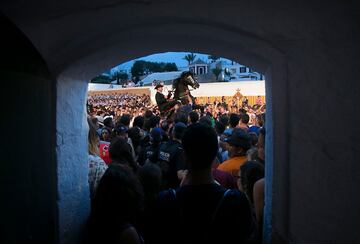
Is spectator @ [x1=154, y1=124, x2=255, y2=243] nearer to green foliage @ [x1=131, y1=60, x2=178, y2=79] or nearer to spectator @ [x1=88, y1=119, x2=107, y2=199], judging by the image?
spectator @ [x1=88, y1=119, x2=107, y2=199]

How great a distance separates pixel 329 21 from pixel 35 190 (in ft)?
7.07

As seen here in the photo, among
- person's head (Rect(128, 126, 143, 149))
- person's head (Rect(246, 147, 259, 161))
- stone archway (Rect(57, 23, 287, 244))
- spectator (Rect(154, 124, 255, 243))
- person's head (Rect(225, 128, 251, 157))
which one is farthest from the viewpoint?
person's head (Rect(128, 126, 143, 149))

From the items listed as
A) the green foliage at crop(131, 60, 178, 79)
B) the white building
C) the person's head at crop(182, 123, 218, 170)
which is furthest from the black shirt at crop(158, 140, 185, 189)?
the green foliage at crop(131, 60, 178, 79)

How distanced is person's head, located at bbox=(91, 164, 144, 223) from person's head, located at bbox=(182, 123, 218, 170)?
1.16ft

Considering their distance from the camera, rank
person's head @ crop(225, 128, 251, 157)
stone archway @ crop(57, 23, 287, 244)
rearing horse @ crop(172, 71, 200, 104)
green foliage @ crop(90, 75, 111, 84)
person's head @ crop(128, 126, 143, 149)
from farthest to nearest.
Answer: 1. green foliage @ crop(90, 75, 111, 84)
2. rearing horse @ crop(172, 71, 200, 104)
3. person's head @ crop(128, 126, 143, 149)
4. person's head @ crop(225, 128, 251, 157)
5. stone archway @ crop(57, 23, 287, 244)

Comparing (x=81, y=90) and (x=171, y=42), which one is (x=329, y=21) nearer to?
(x=171, y=42)

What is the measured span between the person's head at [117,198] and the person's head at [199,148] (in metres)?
0.35

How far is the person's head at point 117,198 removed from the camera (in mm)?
1979

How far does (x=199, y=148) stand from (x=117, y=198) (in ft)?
1.71

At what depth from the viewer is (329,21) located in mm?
2172

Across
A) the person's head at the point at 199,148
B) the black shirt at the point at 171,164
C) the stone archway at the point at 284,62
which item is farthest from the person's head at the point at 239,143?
the person's head at the point at 199,148

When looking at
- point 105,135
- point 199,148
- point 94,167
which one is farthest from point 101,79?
point 199,148

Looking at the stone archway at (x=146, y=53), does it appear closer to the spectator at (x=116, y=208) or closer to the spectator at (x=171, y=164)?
the spectator at (x=116, y=208)

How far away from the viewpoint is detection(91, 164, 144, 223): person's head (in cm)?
198
